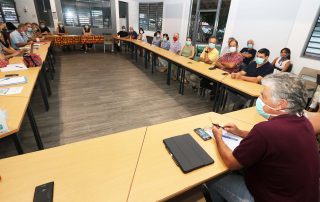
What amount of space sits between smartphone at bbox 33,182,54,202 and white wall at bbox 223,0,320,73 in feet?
16.5

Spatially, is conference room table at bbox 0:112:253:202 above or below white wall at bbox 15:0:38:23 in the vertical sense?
below

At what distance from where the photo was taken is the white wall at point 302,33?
375cm

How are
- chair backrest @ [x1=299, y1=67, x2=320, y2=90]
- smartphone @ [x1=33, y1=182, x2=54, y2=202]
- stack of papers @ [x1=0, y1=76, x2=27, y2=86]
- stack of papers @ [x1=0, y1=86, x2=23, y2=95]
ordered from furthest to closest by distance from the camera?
chair backrest @ [x1=299, y1=67, x2=320, y2=90]
stack of papers @ [x1=0, y1=76, x2=27, y2=86]
stack of papers @ [x1=0, y1=86, x2=23, y2=95]
smartphone @ [x1=33, y1=182, x2=54, y2=202]

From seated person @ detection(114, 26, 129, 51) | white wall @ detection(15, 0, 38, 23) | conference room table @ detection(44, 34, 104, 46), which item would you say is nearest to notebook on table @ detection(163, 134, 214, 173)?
conference room table @ detection(44, 34, 104, 46)

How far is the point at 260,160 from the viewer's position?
3.31 ft

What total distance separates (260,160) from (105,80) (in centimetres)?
455

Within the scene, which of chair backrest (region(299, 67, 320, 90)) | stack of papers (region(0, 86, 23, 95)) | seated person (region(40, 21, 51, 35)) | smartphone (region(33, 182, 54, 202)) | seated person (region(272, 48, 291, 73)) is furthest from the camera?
seated person (region(40, 21, 51, 35))

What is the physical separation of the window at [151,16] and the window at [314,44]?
693 cm

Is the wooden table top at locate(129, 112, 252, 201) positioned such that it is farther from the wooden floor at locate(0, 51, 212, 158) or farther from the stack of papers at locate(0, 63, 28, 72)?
the stack of papers at locate(0, 63, 28, 72)

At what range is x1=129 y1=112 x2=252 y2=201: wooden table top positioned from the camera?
0.99 metres

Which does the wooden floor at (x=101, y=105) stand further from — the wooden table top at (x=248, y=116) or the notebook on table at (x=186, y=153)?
the notebook on table at (x=186, y=153)

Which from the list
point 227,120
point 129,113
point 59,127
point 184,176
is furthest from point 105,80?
point 184,176

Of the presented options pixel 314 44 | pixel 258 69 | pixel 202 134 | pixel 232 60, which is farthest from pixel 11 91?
A: pixel 314 44

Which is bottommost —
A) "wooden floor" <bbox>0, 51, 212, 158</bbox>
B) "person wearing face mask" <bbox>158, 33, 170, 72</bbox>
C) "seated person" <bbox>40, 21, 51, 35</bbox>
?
"wooden floor" <bbox>0, 51, 212, 158</bbox>
